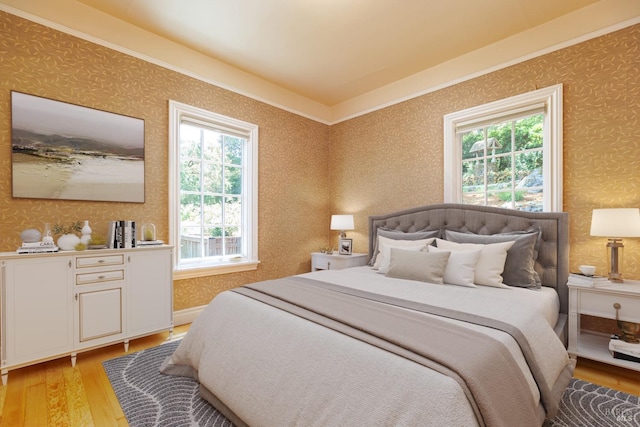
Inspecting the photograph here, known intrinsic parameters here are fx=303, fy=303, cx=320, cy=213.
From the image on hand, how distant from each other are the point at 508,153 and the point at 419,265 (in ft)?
5.39

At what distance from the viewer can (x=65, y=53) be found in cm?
252

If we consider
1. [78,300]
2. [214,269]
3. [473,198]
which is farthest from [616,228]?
[78,300]

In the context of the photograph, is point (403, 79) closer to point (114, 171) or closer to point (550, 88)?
point (550, 88)

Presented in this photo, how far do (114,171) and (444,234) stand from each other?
3.25 metres

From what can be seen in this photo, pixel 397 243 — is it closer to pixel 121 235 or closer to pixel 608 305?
pixel 608 305

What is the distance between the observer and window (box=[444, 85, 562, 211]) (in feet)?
9.01

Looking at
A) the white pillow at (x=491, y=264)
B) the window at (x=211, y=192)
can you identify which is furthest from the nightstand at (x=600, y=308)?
the window at (x=211, y=192)

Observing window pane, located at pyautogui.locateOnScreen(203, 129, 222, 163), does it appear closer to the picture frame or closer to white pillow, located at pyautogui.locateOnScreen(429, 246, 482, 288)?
the picture frame

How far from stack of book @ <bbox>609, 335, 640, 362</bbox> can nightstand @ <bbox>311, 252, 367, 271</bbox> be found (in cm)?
238

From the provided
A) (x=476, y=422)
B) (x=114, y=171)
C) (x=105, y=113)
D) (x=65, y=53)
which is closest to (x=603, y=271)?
(x=476, y=422)

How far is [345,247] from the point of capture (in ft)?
13.3

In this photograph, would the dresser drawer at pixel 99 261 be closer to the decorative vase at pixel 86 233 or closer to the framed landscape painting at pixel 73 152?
the decorative vase at pixel 86 233

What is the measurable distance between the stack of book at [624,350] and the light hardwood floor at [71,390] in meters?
0.16

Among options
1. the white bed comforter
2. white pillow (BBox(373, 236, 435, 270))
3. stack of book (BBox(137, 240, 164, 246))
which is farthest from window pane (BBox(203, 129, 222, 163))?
white pillow (BBox(373, 236, 435, 270))
